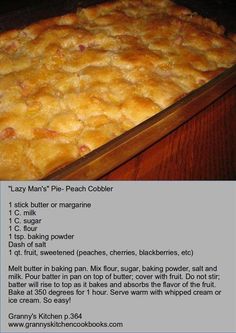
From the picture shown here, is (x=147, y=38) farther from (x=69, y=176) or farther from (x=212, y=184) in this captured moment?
(x=69, y=176)

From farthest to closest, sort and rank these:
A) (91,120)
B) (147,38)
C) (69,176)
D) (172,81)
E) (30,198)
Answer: (147,38) → (172,81) → (91,120) → (30,198) → (69,176)

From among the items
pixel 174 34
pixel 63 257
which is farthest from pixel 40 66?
pixel 63 257

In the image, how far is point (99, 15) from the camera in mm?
2834

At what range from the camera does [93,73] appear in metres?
2.33

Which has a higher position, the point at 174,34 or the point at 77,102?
the point at 174,34

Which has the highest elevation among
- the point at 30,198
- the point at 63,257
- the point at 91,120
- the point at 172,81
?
the point at 172,81

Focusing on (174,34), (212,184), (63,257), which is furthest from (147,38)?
(63,257)

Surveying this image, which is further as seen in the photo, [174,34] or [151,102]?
[174,34]

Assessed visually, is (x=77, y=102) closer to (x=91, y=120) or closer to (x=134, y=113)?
(x=91, y=120)

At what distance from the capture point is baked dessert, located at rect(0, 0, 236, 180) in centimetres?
202

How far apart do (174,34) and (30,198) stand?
1585 mm

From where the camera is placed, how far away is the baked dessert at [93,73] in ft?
6.63

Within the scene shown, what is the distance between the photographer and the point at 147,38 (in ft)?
8.75

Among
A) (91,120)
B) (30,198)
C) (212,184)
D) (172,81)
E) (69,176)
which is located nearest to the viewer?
(69,176)
